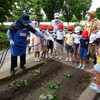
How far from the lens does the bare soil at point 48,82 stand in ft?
9.43

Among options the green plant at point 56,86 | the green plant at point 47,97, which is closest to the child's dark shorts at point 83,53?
the green plant at point 56,86

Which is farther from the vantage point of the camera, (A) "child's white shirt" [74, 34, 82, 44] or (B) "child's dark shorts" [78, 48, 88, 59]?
(A) "child's white shirt" [74, 34, 82, 44]

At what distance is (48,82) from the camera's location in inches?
135

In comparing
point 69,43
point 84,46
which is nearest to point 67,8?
point 69,43

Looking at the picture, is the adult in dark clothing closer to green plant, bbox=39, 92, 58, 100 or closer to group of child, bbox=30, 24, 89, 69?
group of child, bbox=30, 24, 89, 69

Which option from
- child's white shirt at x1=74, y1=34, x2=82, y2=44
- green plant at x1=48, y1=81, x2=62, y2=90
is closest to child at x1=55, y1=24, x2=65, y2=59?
child's white shirt at x1=74, y1=34, x2=82, y2=44

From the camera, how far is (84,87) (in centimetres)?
329

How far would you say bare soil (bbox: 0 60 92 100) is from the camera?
113 inches

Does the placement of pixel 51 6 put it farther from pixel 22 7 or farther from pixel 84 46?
pixel 84 46

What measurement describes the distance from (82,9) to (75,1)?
18.8ft

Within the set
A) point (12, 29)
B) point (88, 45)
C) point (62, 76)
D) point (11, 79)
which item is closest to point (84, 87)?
A: point (62, 76)

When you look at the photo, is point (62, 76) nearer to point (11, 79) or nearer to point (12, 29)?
point (11, 79)

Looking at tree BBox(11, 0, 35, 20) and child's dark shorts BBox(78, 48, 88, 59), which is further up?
tree BBox(11, 0, 35, 20)

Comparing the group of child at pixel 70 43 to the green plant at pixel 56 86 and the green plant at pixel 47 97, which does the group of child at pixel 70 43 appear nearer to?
the green plant at pixel 56 86
